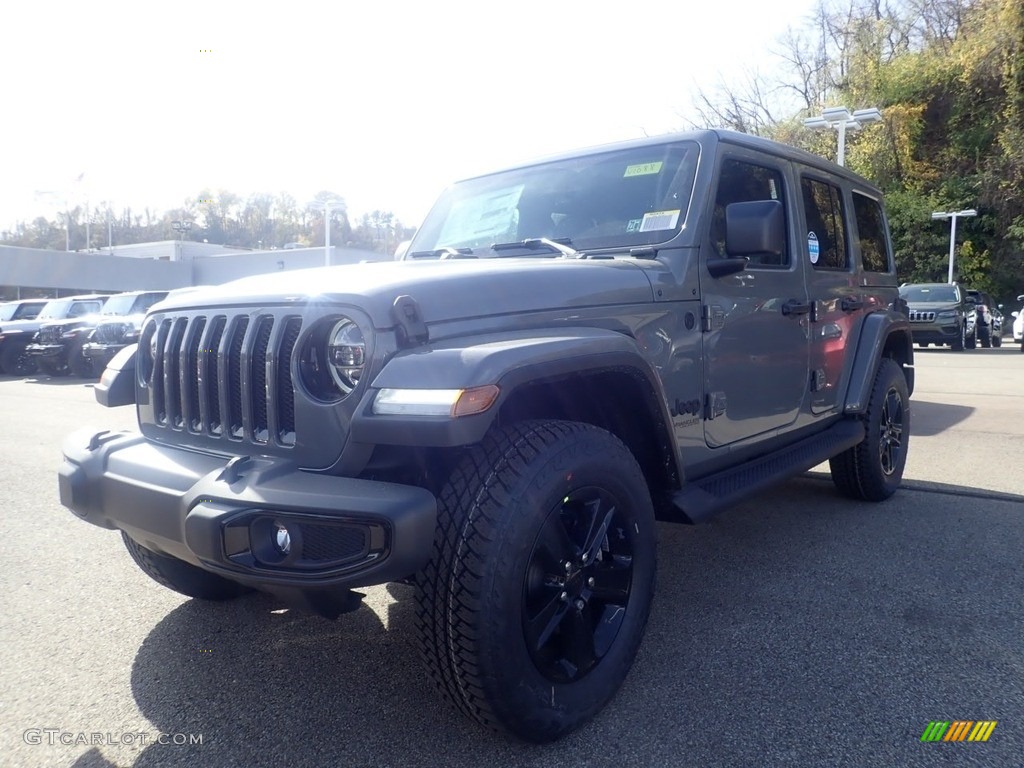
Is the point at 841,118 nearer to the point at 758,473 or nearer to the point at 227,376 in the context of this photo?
the point at 758,473

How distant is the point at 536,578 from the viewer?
7.78ft

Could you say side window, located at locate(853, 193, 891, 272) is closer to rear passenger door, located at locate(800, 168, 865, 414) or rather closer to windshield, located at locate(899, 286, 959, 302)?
rear passenger door, located at locate(800, 168, 865, 414)

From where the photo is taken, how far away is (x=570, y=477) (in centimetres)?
235

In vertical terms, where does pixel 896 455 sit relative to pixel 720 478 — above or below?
below

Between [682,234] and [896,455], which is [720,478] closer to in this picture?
[682,234]

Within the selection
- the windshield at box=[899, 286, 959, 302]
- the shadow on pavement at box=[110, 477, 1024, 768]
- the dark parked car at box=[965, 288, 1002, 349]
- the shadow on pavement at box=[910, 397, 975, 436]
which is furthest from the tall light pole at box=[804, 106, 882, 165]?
the shadow on pavement at box=[110, 477, 1024, 768]

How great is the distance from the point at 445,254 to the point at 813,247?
2.02 meters

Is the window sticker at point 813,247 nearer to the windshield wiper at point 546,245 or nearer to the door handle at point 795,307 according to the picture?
the door handle at point 795,307

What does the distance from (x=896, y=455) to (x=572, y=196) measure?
303 cm

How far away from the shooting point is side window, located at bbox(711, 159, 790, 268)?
3418 mm

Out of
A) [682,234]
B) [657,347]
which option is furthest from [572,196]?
[657,347]

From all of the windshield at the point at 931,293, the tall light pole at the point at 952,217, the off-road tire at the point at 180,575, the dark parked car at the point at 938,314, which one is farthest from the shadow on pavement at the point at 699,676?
the tall light pole at the point at 952,217

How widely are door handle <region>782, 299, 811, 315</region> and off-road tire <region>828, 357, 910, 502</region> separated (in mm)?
1042

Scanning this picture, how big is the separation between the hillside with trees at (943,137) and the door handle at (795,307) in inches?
1152
